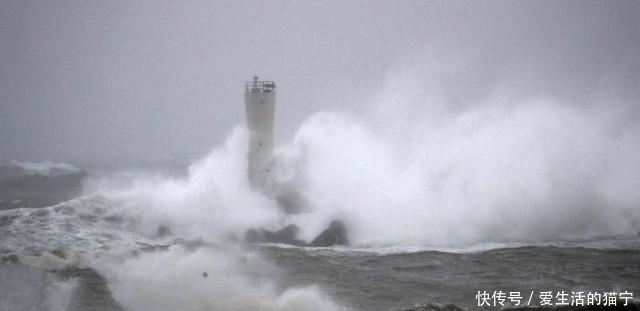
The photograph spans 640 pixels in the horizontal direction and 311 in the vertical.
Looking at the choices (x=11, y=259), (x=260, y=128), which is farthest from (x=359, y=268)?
(x=11, y=259)

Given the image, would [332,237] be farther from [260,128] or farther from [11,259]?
[11,259]

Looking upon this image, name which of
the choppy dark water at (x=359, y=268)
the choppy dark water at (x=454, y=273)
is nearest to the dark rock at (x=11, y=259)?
the choppy dark water at (x=359, y=268)

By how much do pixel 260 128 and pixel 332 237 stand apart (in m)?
7.09

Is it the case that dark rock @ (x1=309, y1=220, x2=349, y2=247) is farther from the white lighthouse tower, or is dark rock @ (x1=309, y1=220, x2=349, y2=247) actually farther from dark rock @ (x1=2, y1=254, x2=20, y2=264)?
dark rock @ (x1=2, y1=254, x2=20, y2=264)

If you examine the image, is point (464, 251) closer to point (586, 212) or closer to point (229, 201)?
point (586, 212)

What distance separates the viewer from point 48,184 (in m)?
39.5

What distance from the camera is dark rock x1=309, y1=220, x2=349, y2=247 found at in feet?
69.1

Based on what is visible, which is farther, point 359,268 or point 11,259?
point 359,268

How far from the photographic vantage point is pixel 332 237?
21297 mm

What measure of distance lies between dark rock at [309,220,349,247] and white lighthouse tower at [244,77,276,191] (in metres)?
4.92

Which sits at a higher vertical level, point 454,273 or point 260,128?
point 260,128

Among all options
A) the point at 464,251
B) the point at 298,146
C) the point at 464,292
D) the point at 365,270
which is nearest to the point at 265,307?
the point at 365,270

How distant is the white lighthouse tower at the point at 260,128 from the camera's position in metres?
24.1

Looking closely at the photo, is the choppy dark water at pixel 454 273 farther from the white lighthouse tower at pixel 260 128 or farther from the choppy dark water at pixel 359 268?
the white lighthouse tower at pixel 260 128
